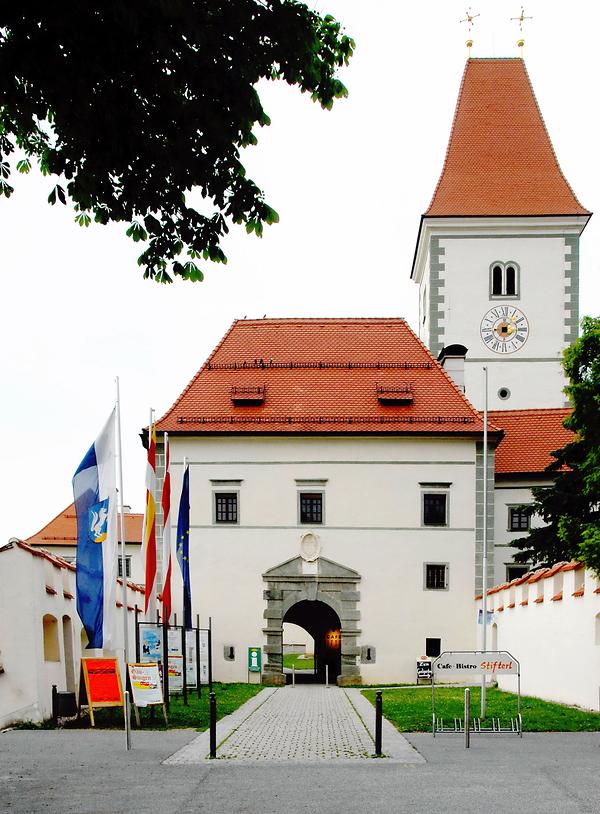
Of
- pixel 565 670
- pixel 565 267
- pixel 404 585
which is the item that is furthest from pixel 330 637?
pixel 565 670

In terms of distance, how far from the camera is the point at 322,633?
47500 mm

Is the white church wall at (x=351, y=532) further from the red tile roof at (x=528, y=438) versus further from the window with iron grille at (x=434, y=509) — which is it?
the red tile roof at (x=528, y=438)

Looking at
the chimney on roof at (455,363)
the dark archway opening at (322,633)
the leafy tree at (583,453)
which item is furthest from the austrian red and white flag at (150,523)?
the chimney on roof at (455,363)

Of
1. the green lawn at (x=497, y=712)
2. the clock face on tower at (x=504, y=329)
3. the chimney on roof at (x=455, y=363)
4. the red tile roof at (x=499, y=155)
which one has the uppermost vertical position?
the red tile roof at (x=499, y=155)

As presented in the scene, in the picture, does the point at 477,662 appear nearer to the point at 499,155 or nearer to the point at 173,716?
the point at 173,716

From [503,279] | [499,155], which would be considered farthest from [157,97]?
[499,155]

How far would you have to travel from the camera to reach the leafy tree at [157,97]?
9.72m

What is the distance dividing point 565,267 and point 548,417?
9323 millimetres

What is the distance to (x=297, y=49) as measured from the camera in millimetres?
10719

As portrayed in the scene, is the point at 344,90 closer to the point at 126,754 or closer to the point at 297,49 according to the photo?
the point at 297,49

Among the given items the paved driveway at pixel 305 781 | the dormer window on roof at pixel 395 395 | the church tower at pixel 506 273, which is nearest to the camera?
the paved driveway at pixel 305 781

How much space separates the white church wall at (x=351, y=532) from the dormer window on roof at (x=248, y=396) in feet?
5.30

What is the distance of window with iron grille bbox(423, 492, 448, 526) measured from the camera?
3906 centimetres

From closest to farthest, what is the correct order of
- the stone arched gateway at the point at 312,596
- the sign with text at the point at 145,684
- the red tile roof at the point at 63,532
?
the sign with text at the point at 145,684 < the stone arched gateway at the point at 312,596 < the red tile roof at the point at 63,532
